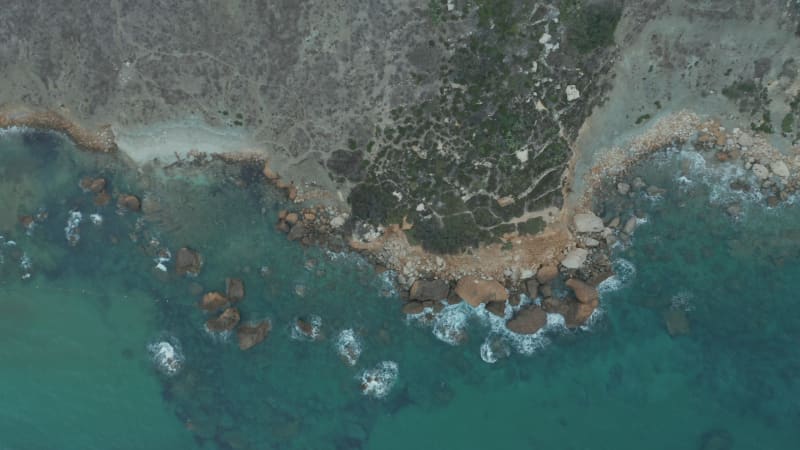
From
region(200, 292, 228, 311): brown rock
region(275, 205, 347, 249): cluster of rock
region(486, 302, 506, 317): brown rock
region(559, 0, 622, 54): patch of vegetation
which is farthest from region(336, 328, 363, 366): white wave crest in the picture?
region(559, 0, 622, 54): patch of vegetation

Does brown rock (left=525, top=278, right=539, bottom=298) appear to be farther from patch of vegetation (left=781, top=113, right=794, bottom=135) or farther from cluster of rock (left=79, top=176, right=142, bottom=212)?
cluster of rock (left=79, top=176, right=142, bottom=212)

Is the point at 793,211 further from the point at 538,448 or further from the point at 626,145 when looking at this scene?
the point at 538,448

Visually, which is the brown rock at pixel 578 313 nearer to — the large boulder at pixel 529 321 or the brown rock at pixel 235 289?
the large boulder at pixel 529 321

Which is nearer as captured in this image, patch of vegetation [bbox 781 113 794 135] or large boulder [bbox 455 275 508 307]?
large boulder [bbox 455 275 508 307]

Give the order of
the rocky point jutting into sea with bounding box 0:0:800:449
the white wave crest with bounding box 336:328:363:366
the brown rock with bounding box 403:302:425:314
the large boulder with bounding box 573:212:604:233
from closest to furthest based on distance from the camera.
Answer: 1. the rocky point jutting into sea with bounding box 0:0:800:449
2. the brown rock with bounding box 403:302:425:314
3. the large boulder with bounding box 573:212:604:233
4. the white wave crest with bounding box 336:328:363:366

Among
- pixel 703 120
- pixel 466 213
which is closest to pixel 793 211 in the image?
pixel 703 120

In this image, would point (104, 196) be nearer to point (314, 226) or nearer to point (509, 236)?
point (314, 226)
